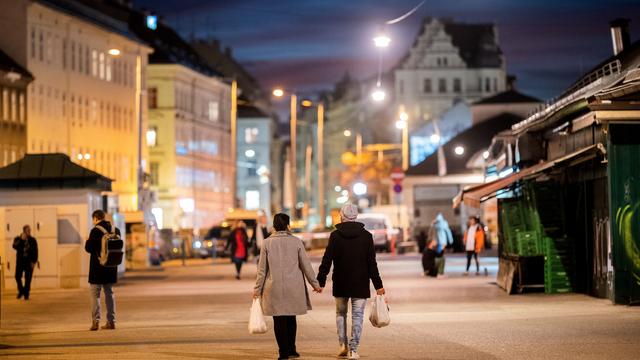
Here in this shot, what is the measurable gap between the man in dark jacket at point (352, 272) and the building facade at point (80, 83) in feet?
160

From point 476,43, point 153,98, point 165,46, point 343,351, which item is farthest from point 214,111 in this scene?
point 343,351

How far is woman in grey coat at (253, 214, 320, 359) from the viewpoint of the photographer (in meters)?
18.6

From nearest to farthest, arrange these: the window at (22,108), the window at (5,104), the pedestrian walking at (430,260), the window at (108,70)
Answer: the pedestrian walking at (430,260)
the window at (5,104)
the window at (22,108)
the window at (108,70)

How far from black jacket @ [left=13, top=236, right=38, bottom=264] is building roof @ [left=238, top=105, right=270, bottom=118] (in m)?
124

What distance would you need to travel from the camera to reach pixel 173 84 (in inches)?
4343

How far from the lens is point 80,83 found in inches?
3344

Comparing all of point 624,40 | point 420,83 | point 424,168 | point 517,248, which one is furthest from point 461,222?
point 420,83

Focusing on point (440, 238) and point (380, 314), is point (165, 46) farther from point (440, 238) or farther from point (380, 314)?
point (380, 314)

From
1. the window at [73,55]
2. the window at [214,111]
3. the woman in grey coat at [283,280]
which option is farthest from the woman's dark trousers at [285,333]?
the window at [214,111]

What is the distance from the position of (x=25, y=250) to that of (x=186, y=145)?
2980 inches

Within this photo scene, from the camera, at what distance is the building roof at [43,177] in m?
43.1

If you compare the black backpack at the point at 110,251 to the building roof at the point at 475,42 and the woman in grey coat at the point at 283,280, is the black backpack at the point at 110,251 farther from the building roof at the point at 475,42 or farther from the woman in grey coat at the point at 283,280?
the building roof at the point at 475,42

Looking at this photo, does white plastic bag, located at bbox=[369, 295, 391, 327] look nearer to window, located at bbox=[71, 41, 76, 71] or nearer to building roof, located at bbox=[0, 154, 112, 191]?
building roof, located at bbox=[0, 154, 112, 191]

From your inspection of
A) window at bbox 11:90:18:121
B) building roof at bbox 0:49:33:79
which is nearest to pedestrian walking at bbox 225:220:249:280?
building roof at bbox 0:49:33:79
